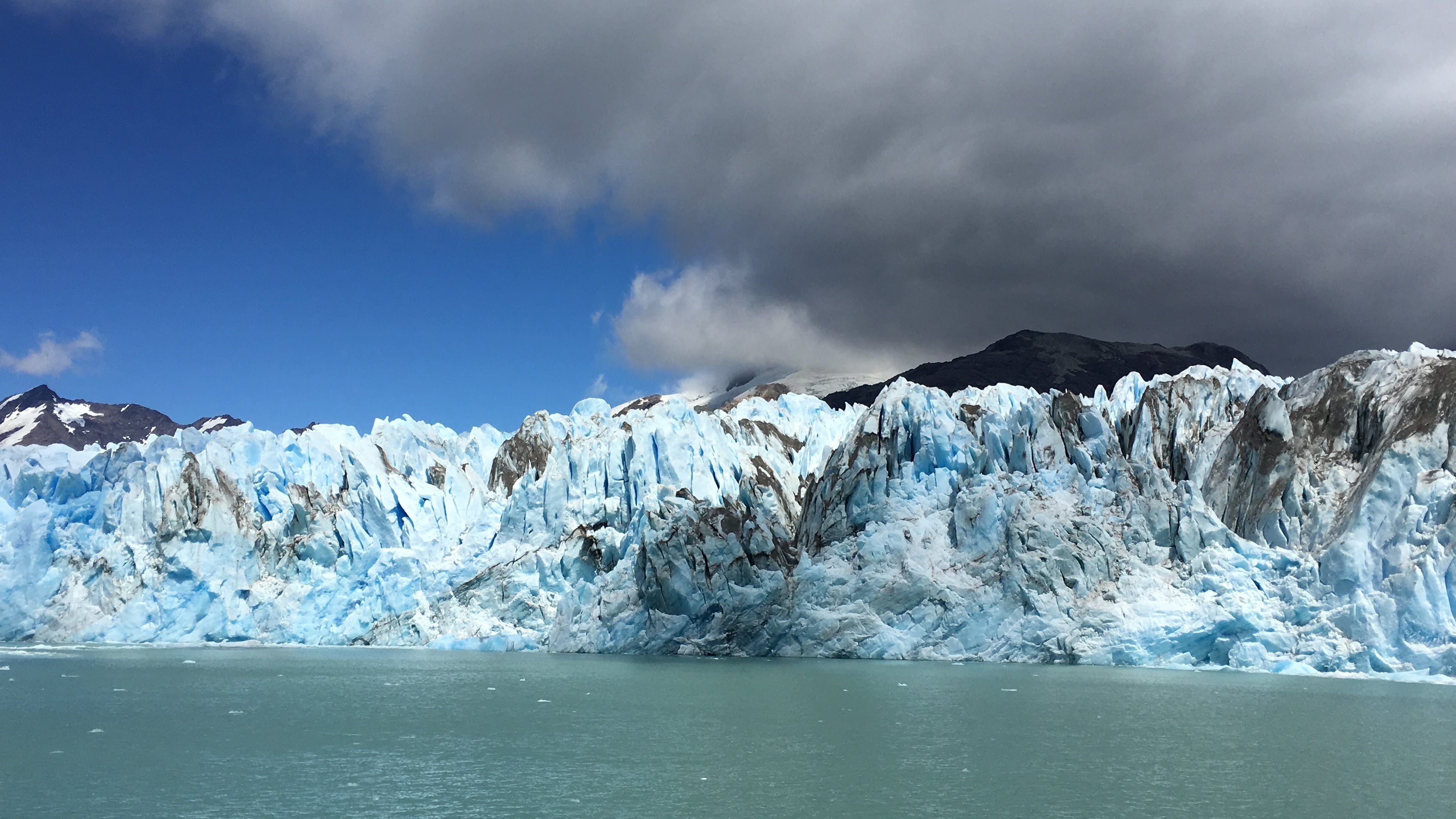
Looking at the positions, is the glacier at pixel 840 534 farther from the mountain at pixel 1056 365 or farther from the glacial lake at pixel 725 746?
the mountain at pixel 1056 365

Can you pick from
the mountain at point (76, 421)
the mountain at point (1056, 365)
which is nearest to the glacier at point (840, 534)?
the mountain at point (1056, 365)

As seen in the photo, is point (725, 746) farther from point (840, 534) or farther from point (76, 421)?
point (76, 421)

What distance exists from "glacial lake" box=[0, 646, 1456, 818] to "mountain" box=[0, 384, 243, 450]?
401 ft

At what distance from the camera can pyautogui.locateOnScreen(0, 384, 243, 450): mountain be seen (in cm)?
13875

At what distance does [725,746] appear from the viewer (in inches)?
797

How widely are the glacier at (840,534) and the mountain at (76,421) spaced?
89.4m

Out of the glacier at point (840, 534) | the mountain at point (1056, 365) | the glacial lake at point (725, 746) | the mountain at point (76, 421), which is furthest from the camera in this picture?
the mountain at point (76, 421)

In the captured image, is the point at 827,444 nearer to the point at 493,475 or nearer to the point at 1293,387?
the point at 493,475

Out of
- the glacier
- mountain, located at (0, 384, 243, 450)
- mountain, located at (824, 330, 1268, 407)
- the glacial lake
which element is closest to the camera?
the glacial lake

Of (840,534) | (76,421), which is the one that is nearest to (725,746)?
(840,534)

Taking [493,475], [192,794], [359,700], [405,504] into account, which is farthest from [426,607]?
[192,794]

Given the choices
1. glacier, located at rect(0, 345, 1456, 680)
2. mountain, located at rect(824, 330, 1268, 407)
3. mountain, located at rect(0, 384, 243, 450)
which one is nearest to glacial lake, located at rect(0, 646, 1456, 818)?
glacier, located at rect(0, 345, 1456, 680)

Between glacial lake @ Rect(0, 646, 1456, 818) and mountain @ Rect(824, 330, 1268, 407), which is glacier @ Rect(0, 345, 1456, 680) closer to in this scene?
glacial lake @ Rect(0, 646, 1456, 818)

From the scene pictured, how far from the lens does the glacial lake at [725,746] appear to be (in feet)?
50.5
